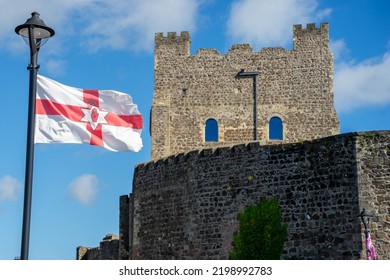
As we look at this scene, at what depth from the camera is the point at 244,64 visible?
1738 inches

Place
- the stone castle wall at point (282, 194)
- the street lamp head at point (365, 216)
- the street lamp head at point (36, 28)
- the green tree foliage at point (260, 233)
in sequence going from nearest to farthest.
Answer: the street lamp head at point (36, 28)
the street lamp head at point (365, 216)
the stone castle wall at point (282, 194)
the green tree foliage at point (260, 233)

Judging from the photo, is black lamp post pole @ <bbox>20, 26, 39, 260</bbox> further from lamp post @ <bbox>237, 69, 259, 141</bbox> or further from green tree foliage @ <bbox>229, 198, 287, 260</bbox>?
lamp post @ <bbox>237, 69, 259, 141</bbox>

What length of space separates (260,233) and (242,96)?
19175 millimetres

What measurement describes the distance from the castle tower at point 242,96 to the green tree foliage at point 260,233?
57.2ft

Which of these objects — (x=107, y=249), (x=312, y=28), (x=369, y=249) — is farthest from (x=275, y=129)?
(x=369, y=249)

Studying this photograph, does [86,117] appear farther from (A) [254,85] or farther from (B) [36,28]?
(A) [254,85]

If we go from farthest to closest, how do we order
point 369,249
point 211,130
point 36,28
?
point 211,130 < point 369,249 < point 36,28

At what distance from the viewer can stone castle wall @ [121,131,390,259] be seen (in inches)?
933

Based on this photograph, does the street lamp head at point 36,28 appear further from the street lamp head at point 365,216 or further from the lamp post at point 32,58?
the street lamp head at point 365,216

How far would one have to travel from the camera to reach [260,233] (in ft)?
82.4

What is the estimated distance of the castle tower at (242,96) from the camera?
43.2m

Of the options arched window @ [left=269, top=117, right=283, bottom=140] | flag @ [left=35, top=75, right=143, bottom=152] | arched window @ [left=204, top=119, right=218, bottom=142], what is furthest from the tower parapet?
flag @ [left=35, top=75, right=143, bottom=152]

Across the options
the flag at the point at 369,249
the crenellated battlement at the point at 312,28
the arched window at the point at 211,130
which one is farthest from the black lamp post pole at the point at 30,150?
the crenellated battlement at the point at 312,28
